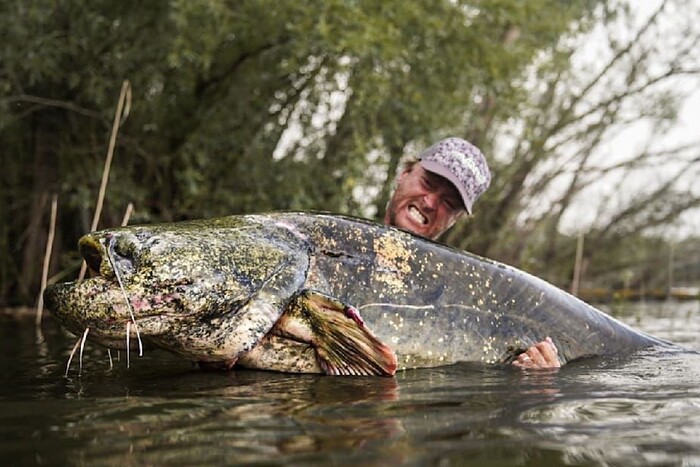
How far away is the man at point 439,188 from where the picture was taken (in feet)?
15.5

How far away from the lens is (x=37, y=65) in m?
7.75

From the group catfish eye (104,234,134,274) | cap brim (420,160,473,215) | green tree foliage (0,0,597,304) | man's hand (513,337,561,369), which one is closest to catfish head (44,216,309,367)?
catfish eye (104,234,134,274)

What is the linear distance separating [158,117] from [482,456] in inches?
307

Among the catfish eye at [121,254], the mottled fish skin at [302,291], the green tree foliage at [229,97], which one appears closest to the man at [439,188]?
the mottled fish skin at [302,291]

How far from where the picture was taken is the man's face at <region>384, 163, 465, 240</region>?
4820mm

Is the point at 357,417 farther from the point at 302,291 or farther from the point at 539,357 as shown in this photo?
the point at 539,357

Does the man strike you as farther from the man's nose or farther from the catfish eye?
the catfish eye

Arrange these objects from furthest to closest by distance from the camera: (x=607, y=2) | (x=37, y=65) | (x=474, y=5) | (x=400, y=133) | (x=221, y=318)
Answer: (x=607, y=2) < (x=400, y=133) < (x=474, y=5) < (x=37, y=65) < (x=221, y=318)

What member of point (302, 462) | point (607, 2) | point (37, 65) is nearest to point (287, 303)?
point (302, 462)

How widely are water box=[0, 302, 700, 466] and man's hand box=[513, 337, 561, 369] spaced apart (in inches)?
4.7

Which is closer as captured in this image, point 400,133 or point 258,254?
point 258,254

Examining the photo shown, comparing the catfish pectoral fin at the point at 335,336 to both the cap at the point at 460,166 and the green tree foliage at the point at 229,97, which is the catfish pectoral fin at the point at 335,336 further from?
the green tree foliage at the point at 229,97

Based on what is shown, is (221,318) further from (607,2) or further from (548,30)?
(607,2)

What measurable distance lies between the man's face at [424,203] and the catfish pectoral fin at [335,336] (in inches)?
62.2
